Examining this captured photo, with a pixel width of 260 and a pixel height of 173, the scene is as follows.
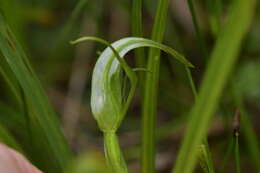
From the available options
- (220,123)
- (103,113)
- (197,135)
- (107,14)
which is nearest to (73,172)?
(197,135)

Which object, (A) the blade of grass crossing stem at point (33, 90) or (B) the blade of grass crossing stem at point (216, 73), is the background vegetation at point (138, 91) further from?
(B) the blade of grass crossing stem at point (216, 73)

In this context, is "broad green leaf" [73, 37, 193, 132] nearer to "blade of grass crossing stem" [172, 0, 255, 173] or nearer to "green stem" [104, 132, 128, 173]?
"green stem" [104, 132, 128, 173]

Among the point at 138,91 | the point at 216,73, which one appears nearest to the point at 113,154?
the point at 216,73

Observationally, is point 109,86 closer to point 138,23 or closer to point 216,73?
point 138,23

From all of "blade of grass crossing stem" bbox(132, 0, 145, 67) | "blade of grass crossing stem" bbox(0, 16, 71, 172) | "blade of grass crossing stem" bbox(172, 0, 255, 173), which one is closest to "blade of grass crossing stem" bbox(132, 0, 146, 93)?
"blade of grass crossing stem" bbox(132, 0, 145, 67)

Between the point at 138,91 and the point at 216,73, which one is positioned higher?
the point at 216,73
